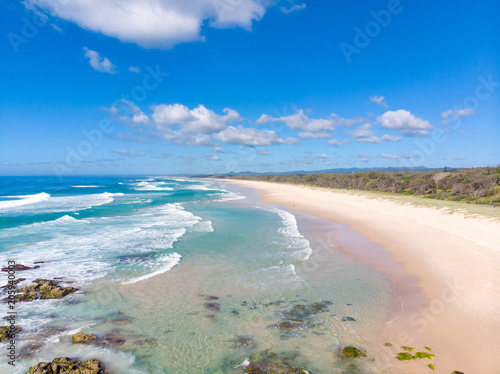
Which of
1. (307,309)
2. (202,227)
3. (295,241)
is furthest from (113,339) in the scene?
(202,227)

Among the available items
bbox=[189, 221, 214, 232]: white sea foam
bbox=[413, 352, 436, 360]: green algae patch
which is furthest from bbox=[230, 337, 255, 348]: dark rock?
bbox=[189, 221, 214, 232]: white sea foam

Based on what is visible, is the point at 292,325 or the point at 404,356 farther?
the point at 292,325

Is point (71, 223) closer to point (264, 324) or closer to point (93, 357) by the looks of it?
point (93, 357)

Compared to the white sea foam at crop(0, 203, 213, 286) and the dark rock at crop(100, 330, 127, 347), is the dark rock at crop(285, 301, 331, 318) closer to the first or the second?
the dark rock at crop(100, 330, 127, 347)

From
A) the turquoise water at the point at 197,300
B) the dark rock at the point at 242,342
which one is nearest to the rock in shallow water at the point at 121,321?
the turquoise water at the point at 197,300

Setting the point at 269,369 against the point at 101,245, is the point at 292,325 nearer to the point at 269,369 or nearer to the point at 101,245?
the point at 269,369

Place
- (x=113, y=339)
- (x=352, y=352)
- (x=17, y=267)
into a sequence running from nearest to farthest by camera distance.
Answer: (x=352, y=352)
(x=113, y=339)
(x=17, y=267)

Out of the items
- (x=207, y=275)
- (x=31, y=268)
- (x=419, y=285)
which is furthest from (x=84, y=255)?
(x=419, y=285)
